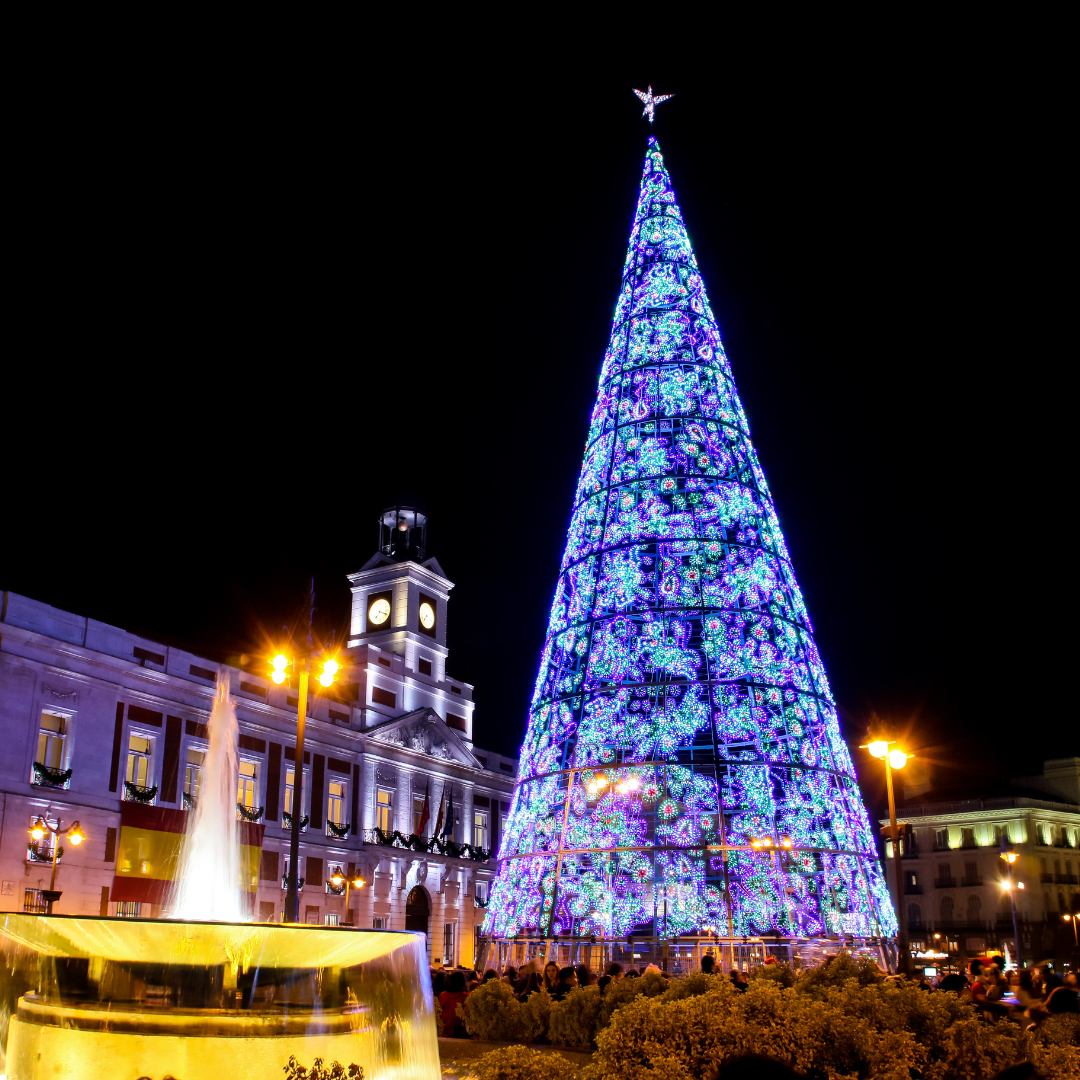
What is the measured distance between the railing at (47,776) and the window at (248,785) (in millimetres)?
8115

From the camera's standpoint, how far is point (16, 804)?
29000 millimetres

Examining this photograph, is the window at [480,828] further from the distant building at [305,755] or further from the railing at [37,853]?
the railing at [37,853]

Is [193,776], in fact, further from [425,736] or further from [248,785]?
[425,736]

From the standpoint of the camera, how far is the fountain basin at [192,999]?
6508 millimetres

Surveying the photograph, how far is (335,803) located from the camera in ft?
140

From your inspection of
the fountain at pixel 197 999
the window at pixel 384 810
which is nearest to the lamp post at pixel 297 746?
the fountain at pixel 197 999

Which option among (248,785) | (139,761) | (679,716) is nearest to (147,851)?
(139,761)

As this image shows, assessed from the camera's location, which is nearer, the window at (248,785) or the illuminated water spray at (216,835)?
the illuminated water spray at (216,835)

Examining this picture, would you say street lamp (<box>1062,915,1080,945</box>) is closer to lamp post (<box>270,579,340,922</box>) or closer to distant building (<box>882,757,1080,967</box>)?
distant building (<box>882,757,1080,967</box>)

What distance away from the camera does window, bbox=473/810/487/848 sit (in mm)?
52000

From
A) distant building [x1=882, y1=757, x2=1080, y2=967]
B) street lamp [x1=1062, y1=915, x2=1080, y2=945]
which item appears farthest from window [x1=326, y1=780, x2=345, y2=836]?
street lamp [x1=1062, y1=915, x2=1080, y2=945]

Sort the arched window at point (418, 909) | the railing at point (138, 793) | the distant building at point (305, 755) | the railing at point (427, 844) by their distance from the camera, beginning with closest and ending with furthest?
the distant building at point (305, 755), the railing at point (138, 793), the railing at point (427, 844), the arched window at point (418, 909)

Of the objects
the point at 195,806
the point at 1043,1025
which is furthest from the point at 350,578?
the point at 1043,1025

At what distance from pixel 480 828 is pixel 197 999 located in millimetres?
47131
